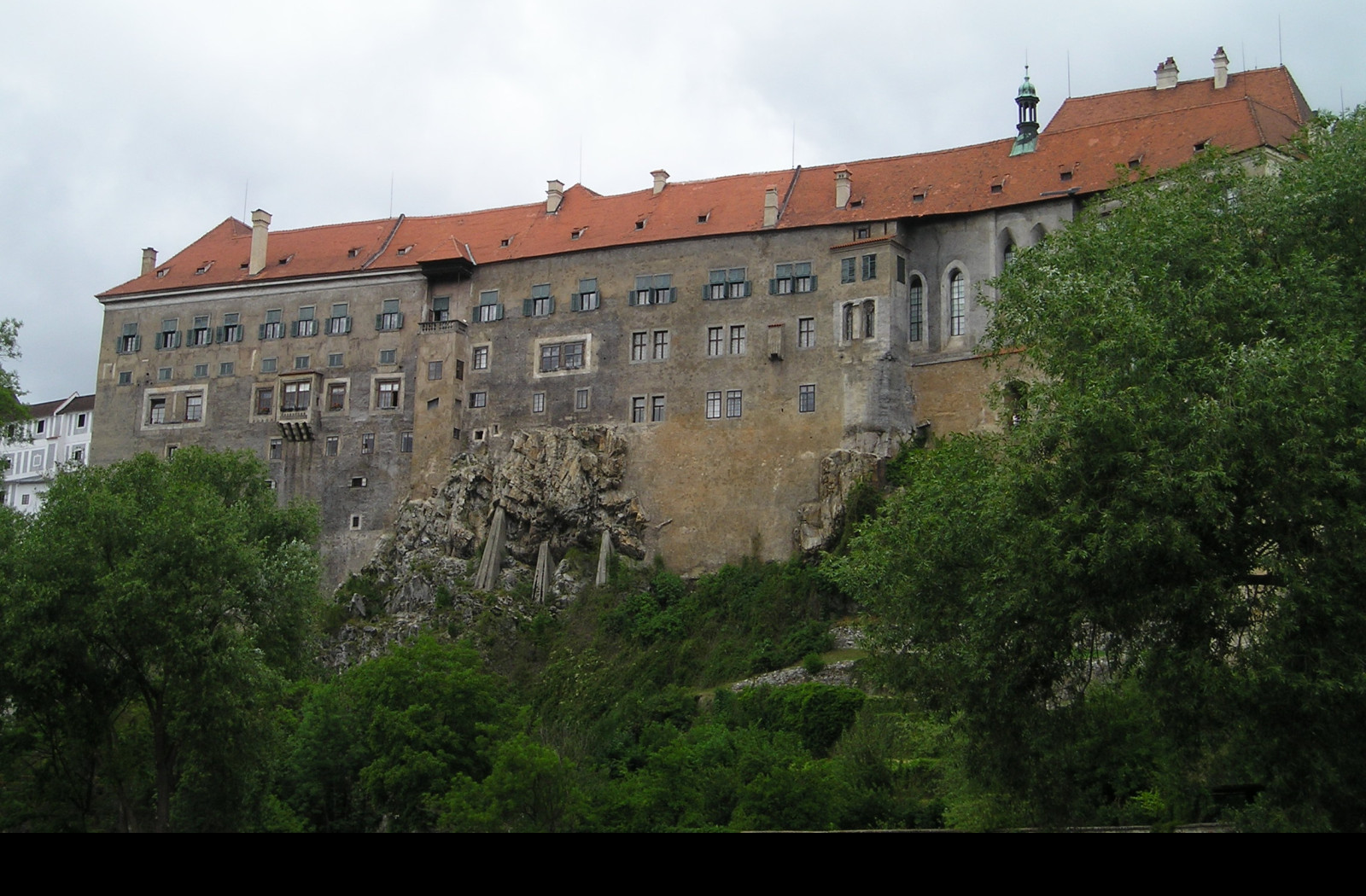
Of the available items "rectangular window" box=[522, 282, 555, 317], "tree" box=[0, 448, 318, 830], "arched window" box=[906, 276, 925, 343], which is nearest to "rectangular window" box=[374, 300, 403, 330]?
"rectangular window" box=[522, 282, 555, 317]

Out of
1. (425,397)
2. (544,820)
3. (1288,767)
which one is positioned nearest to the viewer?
(1288,767)

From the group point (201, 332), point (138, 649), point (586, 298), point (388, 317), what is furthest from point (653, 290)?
point (138, 649)

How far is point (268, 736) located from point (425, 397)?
85.5ft

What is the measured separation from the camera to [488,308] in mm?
59844

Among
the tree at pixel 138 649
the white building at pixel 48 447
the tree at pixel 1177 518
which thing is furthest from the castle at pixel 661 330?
the white building at pixel 48 447

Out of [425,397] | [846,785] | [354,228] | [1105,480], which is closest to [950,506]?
[1105,480]

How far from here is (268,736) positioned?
3497cm

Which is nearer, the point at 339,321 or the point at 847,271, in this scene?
the point at 847,271

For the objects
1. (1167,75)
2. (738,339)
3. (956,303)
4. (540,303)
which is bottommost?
(738,339)

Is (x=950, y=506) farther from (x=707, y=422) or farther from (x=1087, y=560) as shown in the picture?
(x=707, y=422)

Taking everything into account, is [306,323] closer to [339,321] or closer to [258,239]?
[339,321]

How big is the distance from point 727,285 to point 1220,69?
67.5 feet

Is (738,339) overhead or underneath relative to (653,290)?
underneath

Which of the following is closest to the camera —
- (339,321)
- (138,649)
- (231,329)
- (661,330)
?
(138,649)
